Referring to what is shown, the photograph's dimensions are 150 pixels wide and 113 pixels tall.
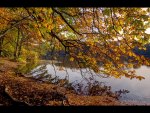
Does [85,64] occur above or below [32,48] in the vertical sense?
below

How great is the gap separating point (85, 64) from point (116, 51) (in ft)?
3.84

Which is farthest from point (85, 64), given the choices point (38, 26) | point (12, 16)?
point (12, 16)

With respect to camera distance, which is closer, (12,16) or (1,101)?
(1,101)
